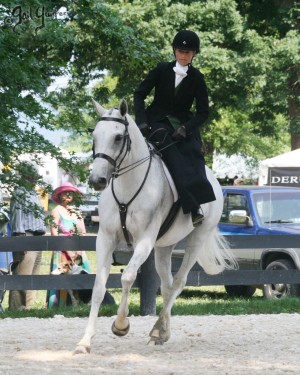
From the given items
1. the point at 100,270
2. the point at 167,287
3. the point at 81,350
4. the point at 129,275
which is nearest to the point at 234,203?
the point at 167,287

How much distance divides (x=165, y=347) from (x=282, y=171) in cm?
1580

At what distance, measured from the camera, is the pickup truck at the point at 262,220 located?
15500mm

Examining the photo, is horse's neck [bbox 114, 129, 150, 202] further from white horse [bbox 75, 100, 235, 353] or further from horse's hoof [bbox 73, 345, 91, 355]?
horse's hoof [bbox 73, 345, 91, 355]

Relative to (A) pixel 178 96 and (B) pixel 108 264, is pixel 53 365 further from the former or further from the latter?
(A) pixel 178 96

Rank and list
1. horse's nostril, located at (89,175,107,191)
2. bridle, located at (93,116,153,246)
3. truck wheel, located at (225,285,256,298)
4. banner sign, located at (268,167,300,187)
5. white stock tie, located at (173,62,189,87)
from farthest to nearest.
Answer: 1. banner sign, located at (268,167,300,187)
2. truck wheel, located at (225,285,256,298)
3. white stock tie, located at (173,62,189,87)
4. bridle, located at (93,116,153,246)
5. horse's nostril, located at (89,175,107,191)

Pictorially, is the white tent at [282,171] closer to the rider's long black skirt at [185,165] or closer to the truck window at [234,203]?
the truck window at [234,203]

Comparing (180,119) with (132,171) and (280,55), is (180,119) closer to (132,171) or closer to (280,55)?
(132,171)

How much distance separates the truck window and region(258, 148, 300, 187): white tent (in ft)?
25.6

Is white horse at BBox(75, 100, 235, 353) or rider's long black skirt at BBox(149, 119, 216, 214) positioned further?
rider's long black skirt at BBox(149, 119, 216, 214)

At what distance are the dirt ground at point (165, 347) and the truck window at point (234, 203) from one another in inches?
153

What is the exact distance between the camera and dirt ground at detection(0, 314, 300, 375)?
26.1 feet

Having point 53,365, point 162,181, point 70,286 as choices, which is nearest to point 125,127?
point 162,181

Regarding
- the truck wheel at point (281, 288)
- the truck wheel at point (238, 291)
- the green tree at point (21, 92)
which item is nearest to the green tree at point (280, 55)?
the truck wheel at point (238, 291)

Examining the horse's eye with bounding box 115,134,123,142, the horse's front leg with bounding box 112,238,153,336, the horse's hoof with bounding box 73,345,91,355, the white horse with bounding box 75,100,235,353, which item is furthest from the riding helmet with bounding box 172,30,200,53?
the horse's hoof with bounding box 73,345,91,355
